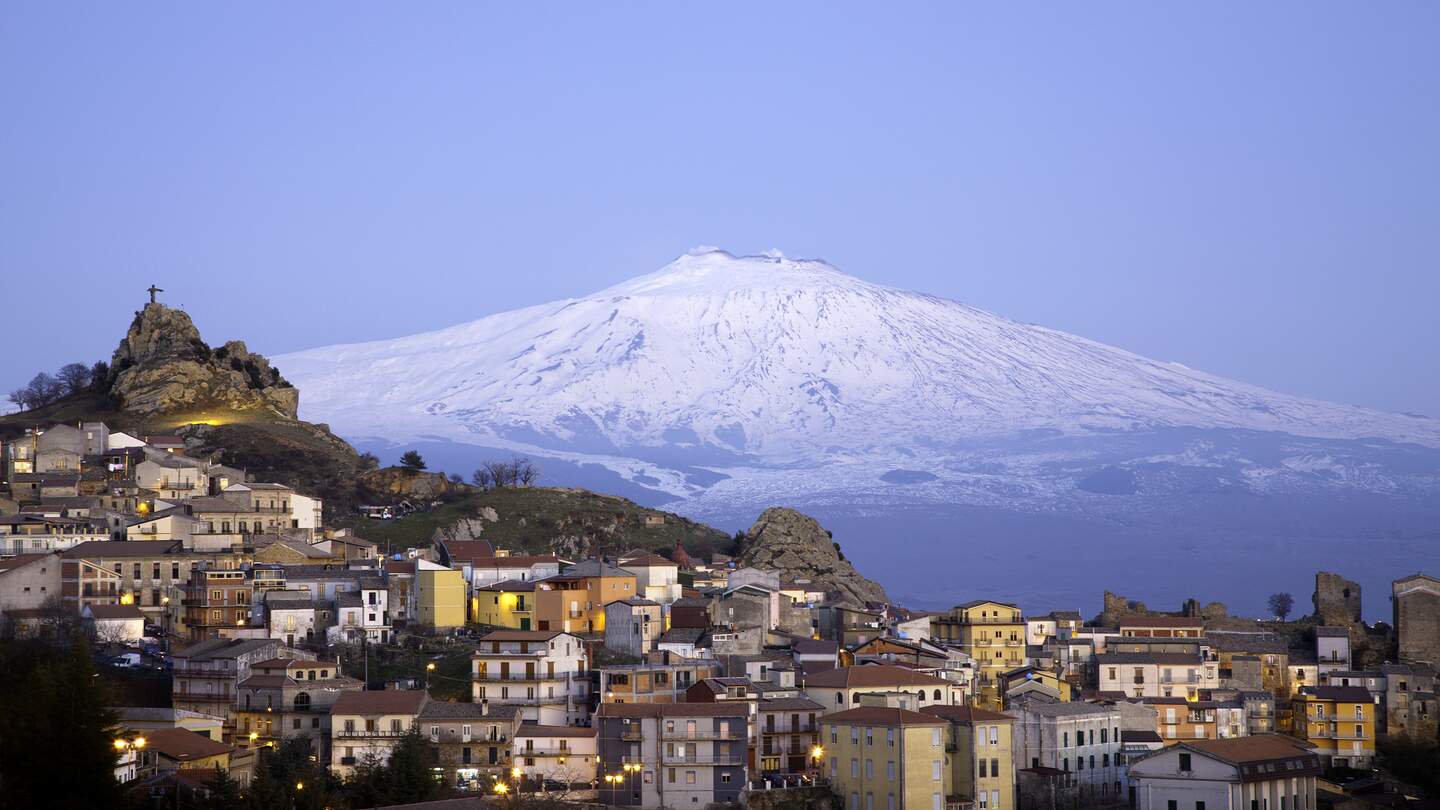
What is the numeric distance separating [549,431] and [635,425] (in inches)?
413

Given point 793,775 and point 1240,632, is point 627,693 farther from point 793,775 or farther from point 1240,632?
point 1240,632

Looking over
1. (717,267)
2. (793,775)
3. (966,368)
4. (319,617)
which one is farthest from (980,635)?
(717,267)

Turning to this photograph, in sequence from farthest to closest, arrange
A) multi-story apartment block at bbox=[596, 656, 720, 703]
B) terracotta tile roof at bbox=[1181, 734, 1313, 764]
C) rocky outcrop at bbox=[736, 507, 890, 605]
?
rocky outcrop at bbox=[736, 507, 890, 605], multi-story apartment block at bbox=[596, 656, 720, 703], terracotta tile roof at bbox=[1181, 734, 1313, 764]

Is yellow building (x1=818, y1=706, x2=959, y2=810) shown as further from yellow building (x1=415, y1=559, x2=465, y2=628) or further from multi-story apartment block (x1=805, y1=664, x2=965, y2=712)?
yellow building (x1=415, y1=559, x2=465, y2=628)

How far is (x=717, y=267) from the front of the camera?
19538cm

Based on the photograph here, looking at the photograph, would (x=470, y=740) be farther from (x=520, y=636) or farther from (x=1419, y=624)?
(x=1419, y=624)

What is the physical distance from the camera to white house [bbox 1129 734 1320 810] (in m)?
42.6

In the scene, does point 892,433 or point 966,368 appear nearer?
point 892,433

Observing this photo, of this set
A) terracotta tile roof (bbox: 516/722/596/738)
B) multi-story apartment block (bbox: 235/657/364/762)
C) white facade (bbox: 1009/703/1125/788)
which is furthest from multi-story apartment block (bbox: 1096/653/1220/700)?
multi-story apartment block (bbox: 235/657/364/762)

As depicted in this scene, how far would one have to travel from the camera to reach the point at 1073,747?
4612cm

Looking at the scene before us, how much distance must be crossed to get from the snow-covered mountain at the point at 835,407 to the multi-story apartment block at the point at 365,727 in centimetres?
8628

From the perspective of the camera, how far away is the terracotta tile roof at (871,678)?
46.5 meters

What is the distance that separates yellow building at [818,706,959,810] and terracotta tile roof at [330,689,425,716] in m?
8.81

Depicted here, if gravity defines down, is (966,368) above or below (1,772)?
above
